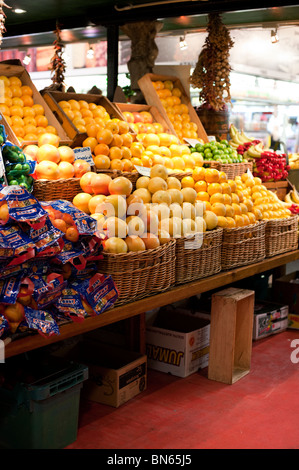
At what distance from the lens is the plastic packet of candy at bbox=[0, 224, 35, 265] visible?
2117 millimetres

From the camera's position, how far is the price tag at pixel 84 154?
132 inches

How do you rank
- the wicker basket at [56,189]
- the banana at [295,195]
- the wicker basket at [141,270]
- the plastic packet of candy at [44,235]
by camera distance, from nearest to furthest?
the plastic packet of candy at [44,235] → the wicker basket at [141,270] → the wicker basket at [56,189] → the banana at [295,195]

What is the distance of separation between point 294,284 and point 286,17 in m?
3.52

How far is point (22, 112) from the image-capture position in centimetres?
367

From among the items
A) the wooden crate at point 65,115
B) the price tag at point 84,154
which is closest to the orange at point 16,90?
the wooden crate at point 65,115

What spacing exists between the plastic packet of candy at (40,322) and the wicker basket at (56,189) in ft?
2.91

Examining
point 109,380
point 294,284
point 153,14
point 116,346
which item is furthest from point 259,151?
point 109,380

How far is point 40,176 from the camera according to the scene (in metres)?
3.07

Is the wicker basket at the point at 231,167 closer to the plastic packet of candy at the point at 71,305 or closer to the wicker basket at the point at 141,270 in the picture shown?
the wicker basket at the point at 141,270

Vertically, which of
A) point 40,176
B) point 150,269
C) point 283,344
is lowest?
point 283,344

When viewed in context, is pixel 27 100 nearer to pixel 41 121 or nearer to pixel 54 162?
pixel 41 121

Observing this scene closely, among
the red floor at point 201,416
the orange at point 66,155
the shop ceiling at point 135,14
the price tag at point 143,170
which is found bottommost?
the red floor at point 201,416

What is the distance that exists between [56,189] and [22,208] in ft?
2.60
